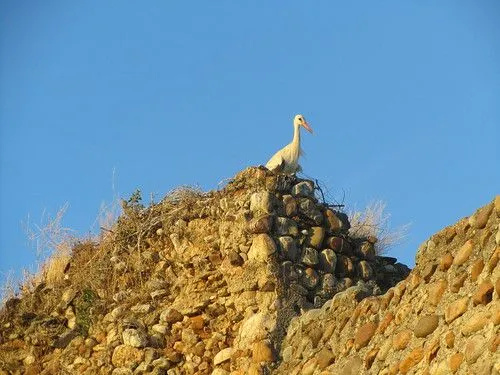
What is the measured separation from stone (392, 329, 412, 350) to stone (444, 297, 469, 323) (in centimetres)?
46

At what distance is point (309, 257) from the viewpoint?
10.7m

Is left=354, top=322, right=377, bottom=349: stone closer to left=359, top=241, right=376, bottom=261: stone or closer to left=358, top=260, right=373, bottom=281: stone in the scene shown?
left=358, top=260, right=373, bottom=281: stone

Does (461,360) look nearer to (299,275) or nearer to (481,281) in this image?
(481,281)

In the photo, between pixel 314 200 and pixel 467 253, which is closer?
pixel 467 253

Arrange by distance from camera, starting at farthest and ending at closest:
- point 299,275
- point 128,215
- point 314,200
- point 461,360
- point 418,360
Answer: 1. point 128,215
2. point 314,200
3. point 299,275
4. point 418,360
5. point 461,360

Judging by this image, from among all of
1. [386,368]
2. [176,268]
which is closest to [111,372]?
[176,268]

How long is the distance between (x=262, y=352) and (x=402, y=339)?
2.20 m

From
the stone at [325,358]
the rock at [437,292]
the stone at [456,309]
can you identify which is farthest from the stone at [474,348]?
the stone at [325,358]

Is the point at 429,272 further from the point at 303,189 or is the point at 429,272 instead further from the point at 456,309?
the point at 303,189

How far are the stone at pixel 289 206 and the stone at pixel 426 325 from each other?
336cm

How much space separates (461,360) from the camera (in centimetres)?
709

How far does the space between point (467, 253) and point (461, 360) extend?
94 cm

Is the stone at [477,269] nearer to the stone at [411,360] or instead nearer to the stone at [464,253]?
the stone at [464,253]

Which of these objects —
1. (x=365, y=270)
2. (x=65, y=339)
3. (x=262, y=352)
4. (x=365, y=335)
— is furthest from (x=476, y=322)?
(x=65, y=339)
